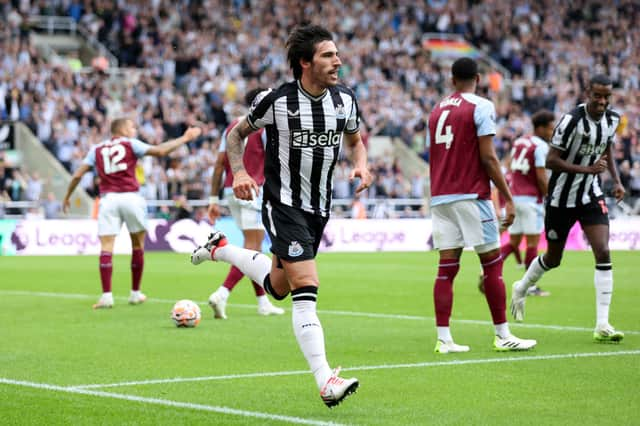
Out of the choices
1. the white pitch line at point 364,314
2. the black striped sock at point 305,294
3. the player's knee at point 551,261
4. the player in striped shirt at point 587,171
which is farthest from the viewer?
the white pitch line at point 364,314

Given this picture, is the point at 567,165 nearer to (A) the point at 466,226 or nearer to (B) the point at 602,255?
(B) the point at 602,255

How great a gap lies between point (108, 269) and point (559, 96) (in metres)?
29.1

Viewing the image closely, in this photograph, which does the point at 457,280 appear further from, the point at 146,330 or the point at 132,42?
the point at 132,42

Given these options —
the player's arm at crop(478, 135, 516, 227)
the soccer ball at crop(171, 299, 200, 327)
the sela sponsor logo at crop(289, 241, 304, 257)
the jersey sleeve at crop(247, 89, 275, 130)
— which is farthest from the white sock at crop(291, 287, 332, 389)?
the soccer ball at crop(171, 299, 200, 327)

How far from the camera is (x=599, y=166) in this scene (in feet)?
34.9

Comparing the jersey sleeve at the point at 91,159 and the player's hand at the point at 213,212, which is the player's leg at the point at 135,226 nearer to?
the jersey sleeve at the point at 91,159

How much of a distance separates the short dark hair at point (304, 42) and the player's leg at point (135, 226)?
7633 mm

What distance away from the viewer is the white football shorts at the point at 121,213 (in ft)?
48.3

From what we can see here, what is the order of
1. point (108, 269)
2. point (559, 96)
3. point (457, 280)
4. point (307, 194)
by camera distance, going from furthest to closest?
1. point (559, 96)
2. point (457, 280)
3. point (108, 269)
4. point (307, 194)

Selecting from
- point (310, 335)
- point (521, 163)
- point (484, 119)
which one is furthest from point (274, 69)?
point (310, 335)

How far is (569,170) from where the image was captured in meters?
10.6

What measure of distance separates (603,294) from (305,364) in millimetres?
3080

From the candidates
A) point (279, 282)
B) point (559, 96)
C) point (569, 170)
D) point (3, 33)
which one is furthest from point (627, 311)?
point (559, 96)

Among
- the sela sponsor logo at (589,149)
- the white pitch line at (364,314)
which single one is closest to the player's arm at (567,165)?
the sela sponsor logo at (589,149)
